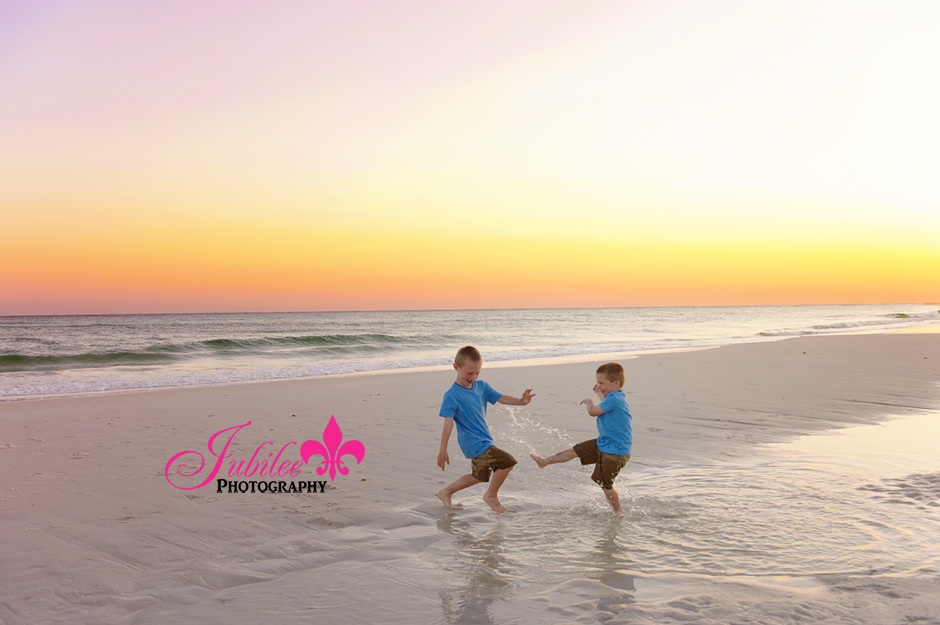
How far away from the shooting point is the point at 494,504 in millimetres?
4785

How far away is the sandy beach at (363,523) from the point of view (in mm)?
3184

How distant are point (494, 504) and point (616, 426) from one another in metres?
1.27

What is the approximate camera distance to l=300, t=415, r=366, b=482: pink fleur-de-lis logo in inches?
245

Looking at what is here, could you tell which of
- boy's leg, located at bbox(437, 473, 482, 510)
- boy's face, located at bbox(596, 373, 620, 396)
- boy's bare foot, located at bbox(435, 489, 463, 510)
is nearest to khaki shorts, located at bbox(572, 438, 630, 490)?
boy's face, located at bbox(596, 373, 620, 396)

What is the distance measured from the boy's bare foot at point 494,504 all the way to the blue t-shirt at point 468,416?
39 centimetres

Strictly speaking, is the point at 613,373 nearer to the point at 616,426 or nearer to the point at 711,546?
the point at 616,426

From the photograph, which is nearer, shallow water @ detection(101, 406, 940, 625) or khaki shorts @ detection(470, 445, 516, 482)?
shallow water @ detection(101, 406, 940, 625)

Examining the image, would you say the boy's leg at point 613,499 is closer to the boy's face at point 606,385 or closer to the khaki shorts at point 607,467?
the khaki shorts at point 607,467

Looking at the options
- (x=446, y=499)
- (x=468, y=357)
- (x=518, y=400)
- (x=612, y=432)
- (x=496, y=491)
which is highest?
(x=468, y=357)

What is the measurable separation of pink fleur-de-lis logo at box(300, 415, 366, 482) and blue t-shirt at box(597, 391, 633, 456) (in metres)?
2.91


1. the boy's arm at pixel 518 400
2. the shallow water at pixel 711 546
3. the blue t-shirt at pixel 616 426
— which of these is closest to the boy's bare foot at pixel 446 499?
the shallow water at pixel 711 546

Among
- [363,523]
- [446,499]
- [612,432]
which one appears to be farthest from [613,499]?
[363,523]
